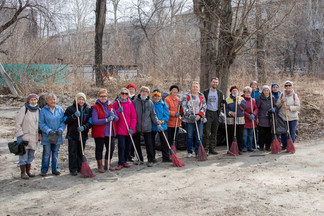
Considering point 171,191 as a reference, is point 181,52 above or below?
above

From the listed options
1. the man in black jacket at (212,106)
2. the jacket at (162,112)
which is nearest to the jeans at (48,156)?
the jacket at (162,112)

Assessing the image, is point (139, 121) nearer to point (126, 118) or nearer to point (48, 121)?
point (126, 118)

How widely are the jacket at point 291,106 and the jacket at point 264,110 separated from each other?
285mm

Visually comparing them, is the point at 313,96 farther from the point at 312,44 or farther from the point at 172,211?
the point at 312,44

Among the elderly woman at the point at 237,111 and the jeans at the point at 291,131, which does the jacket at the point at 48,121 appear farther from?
the jeans at the point at 291,131

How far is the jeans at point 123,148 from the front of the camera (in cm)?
654

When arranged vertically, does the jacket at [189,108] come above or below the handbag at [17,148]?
above

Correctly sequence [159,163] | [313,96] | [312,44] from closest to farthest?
[159,163] → [313,96] → [312,44]

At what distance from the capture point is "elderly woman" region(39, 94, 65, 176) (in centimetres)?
580

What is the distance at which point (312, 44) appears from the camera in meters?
33.1

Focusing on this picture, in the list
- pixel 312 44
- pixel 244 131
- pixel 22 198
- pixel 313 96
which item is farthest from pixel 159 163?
pixel 312 44

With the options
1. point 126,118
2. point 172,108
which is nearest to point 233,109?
point 172,108

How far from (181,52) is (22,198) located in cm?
1372

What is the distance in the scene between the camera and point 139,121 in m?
6.74
